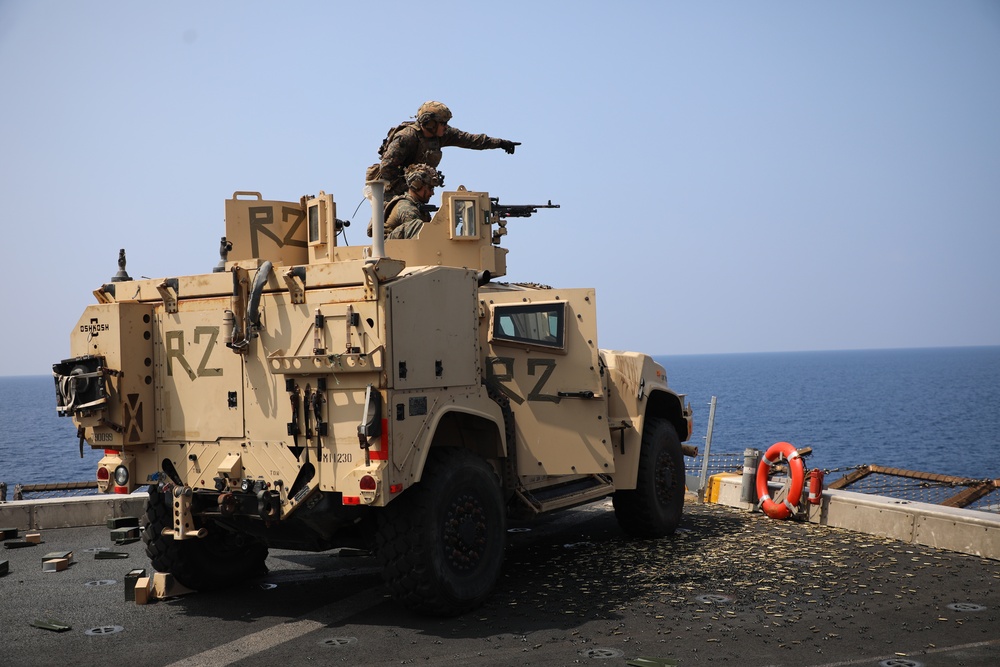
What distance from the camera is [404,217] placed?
10422mm

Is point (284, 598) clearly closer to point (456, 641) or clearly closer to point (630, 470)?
point (456, 641)

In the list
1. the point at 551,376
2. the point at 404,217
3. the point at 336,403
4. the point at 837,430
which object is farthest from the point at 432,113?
the point at 837,430

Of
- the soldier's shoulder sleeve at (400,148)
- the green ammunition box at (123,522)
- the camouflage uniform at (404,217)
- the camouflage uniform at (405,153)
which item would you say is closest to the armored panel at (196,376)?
the camouflage uniform at (404,217)

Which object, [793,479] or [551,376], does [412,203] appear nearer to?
[551,376]

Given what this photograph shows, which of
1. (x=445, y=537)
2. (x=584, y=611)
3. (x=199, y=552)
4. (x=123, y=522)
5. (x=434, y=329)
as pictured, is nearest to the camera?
(x=445, y=537)

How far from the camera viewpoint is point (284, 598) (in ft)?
29.1

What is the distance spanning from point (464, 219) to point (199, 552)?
4037mm

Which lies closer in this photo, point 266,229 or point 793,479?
point 266,229

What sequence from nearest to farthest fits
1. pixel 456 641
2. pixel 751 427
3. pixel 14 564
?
pixel 456 641 → pixel 14 564 → pixel 751 427

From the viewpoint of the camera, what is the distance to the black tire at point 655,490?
35.9 ft

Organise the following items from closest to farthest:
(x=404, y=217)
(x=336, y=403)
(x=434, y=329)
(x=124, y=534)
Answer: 1. (x=336, y=403)
2. (x=434, y=329)
3. (x=404, y=217)
4. (x=124, y=534)

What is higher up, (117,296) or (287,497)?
(117,296)

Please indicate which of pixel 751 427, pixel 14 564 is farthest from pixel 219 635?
pixel 751 427

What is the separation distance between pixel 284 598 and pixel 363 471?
2173mm
